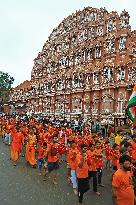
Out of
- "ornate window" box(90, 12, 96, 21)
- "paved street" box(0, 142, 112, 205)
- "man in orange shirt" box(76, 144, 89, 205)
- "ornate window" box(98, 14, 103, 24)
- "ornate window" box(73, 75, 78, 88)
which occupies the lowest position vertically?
"paved street" box(0, 142, 112, 205)

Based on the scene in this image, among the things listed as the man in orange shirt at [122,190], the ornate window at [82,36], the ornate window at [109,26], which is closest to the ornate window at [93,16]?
the ornate window at [82,36]

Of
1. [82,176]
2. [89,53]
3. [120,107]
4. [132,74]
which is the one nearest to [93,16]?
[89,53]

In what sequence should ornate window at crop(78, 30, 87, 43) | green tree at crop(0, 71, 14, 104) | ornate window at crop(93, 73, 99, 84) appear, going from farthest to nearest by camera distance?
green tree at crop(0, 71, 14, 104)
ornate window at crop(78, 30, 87, 43)
ornate window at crop(93, 73, 99, 84)

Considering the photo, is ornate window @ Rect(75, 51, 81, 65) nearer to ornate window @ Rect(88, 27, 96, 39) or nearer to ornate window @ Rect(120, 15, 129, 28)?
ornate window @ Rect(88, 27, 96, 39)

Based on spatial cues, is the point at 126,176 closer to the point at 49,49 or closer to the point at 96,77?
the point at 96,77

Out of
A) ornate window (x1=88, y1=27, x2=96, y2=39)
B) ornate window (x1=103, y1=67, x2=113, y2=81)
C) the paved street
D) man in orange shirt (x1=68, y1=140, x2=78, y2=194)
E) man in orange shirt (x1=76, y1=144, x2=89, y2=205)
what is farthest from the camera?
ornate window (x1=88, y1=27, x2=96, y2=39)

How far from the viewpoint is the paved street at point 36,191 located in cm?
1008

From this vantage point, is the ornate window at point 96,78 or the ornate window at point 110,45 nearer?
the ornate window at point 110,45

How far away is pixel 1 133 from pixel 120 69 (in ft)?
43.5

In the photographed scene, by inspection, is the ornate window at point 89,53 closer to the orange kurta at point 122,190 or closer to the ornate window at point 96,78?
the ornate window at point 96,78

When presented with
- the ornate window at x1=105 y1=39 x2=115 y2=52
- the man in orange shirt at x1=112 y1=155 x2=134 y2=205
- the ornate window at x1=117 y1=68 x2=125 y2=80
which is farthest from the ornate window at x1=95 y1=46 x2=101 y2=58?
the man in orange shirt at x1=112 y1=155 x2=134 y2=205

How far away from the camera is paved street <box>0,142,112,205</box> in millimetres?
10078

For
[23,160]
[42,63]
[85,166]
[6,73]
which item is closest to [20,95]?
[6,73]

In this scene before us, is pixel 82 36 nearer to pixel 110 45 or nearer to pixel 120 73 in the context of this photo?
pixel 110 45
